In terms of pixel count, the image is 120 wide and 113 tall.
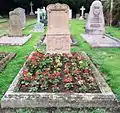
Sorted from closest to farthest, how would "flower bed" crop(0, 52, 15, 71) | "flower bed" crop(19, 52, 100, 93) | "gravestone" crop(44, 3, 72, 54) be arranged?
1. "flower bed" crop(19, 52, 100, 93)
2. "flower bed" crop(0, 52, 15, 71)
3. "gravestone" crop(44, 3, 72, 54)

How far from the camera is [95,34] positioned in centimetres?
1562

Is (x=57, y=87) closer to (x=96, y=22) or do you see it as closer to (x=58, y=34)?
(x=58, y=34)

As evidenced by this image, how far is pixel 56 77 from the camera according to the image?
235 inches

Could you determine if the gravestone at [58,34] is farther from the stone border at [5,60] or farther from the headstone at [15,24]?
the headstone at [15,24]

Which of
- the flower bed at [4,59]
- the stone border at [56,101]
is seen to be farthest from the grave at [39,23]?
the stone border at [56,101]

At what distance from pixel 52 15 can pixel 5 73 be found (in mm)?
2945

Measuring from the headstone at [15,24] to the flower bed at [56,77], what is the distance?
7560mm

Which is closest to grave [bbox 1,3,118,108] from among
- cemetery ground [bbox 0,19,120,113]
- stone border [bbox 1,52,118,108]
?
stone border [bbox 1,52,118,108]

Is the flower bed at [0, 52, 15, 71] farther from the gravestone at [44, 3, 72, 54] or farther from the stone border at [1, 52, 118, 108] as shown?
the stone border at [1, 52, 118, 108]

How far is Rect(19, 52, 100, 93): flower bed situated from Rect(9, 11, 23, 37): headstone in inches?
298

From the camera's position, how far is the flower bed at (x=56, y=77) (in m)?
5.41

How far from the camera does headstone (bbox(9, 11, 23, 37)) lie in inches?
576

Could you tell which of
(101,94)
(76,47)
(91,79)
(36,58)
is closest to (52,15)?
(36,58)

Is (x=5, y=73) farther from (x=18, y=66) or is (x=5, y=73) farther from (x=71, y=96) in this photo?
(x=71, y=96)
